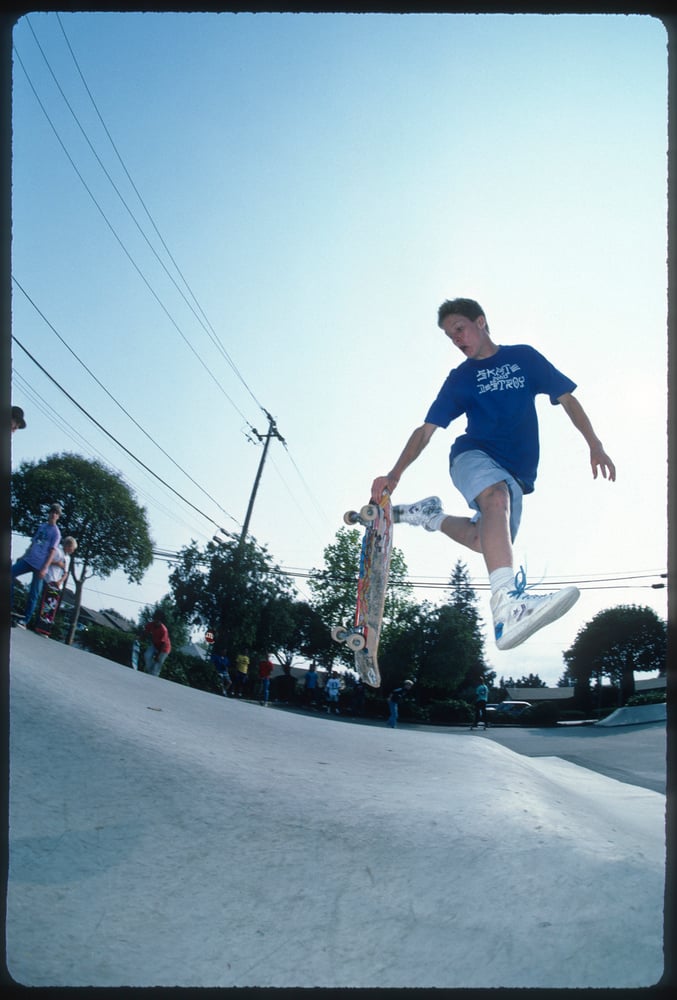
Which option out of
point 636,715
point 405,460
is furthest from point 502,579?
point 636,715

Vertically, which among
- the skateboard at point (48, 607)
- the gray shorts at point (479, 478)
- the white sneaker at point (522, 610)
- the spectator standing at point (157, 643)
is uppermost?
the gray shorts at point (479, 478)

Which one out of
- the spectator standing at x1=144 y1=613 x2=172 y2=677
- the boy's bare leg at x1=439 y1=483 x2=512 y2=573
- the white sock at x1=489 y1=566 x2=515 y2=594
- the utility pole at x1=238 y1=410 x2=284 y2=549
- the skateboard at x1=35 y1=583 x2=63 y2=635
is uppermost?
the utility pole at x1=238 y1=410 x2=284 y2=549

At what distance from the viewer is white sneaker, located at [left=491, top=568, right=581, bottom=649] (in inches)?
73.1

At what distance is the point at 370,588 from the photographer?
8.86 feet

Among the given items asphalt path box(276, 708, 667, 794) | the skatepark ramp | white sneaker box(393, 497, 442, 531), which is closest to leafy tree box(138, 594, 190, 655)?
asphalt path box(276, 708, 667, 794)

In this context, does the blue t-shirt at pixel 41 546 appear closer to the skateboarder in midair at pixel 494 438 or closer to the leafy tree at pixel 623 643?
the skateboarder in midair at pixel 494 438

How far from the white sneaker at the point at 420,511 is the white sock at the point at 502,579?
1.37 feet

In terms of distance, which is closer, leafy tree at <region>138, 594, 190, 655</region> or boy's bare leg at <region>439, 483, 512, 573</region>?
boy's bare leg at <region>439, 483, 512, 573</region>

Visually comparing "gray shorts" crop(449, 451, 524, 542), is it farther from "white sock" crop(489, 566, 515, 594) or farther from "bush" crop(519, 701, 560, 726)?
"bush" crop(519, 701, 560, 726)

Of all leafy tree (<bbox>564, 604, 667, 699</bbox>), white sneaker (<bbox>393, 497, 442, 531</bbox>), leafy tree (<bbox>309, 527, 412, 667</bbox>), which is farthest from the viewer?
leafy tree (<bbox>564, 604, 667, 699</bbox>)

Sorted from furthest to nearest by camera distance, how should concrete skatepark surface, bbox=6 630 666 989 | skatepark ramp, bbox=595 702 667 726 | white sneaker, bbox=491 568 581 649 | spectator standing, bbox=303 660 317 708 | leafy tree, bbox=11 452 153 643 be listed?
spectator standing, bbox=303 660 317 708
skatepark ramp, bbox=595 702 667 726
leafy tree, bbox=11 452 153 643
white sneaker, bbox=491 568 581 649
concrete skatepark surface, bbox=6 630 666 989

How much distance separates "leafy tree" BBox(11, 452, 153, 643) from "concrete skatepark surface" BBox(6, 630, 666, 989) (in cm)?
659

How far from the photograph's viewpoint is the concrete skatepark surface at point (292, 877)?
1.32 meters

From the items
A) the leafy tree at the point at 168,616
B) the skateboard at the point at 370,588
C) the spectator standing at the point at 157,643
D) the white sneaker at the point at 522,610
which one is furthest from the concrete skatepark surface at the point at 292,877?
the leafy tree at the point at 168,616
